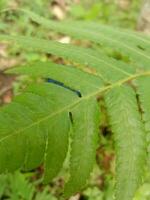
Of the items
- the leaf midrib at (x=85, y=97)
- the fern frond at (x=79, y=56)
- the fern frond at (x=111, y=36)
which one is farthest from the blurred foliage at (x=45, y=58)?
the leaf midrib at (x=85, y=97)

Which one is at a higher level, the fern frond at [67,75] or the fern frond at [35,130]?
the fern frond at [67,75]

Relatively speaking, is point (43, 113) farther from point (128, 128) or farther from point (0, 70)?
point (0, 70)

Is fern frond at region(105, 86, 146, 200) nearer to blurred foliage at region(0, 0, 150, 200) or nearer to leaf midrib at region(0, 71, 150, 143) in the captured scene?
leaf midrib at region(0, 71, 150, 143)

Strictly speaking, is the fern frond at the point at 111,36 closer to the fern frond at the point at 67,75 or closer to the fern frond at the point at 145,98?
the fern frond at the point at 145,98

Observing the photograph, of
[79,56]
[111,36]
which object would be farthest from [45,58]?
[79,56]

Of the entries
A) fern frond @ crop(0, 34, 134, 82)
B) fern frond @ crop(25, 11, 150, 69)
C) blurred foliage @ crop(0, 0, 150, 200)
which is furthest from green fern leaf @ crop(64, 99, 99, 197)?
blurred foliage @ crop(0, 0, 150, 200)

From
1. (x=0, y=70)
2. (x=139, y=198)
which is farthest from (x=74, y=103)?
(x=0, y=70)
